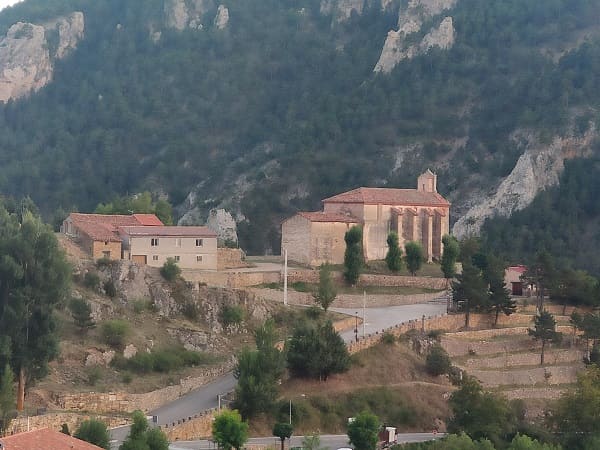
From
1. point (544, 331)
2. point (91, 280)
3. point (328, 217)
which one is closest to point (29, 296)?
point (91, 280)

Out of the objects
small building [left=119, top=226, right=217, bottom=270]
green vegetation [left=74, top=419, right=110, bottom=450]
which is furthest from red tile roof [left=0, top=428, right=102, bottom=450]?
small building [left=119, top=226, right=217, bottom=270]

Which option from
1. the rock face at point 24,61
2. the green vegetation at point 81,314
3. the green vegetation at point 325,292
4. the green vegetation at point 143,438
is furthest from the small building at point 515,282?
the rock face at point 24,61

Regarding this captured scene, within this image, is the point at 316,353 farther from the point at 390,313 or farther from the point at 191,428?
the point at 390,313

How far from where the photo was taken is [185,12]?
18162 centimetres

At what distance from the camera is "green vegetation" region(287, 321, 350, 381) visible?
60031 millimetres

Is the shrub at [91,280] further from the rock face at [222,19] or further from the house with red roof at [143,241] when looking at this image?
the rock face at [222,19]

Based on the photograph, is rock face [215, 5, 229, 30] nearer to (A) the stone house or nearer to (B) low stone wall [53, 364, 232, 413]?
(A) the stone house

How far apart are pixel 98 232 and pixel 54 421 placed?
20379 millimetres

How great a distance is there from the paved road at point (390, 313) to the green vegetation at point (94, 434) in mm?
21623

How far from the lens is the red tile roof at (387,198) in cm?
8456

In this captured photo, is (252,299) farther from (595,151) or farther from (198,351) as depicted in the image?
(595,151)

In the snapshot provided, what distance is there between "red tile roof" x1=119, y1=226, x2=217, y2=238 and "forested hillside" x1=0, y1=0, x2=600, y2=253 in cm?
4734

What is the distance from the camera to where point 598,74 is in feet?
454

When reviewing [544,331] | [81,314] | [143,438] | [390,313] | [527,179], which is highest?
[527,179]
